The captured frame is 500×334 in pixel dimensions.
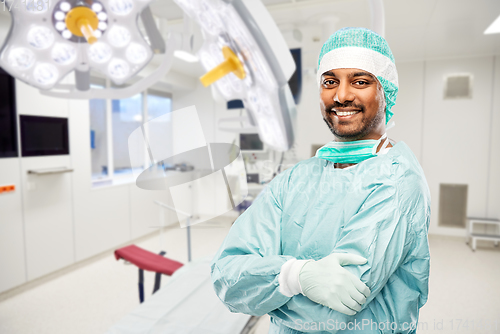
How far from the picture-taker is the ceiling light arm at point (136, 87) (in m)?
1.02

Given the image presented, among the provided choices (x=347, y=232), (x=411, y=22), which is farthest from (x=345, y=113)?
(x=411, y=22)

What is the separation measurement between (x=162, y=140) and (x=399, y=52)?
3.54 ft

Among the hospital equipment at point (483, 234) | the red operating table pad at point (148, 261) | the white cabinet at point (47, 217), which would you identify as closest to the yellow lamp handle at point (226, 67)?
the red operating table pad at point (148, 261)

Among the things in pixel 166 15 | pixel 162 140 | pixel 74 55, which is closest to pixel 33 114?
pixel 74 55

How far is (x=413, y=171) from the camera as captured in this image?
635mm

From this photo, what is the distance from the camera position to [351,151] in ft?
2.34

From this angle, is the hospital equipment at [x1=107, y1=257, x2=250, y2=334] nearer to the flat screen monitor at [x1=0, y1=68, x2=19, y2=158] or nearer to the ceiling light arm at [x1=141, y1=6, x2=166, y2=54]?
the ceiling light arm at [x1=141, y1=6, x2=166, y2=54]

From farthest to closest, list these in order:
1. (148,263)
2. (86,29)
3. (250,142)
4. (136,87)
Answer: (148,263) → (250,142) → (136,87) → (86,29)

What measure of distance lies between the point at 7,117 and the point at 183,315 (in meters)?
2.31

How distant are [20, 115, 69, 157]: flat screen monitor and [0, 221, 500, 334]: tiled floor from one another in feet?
4.21

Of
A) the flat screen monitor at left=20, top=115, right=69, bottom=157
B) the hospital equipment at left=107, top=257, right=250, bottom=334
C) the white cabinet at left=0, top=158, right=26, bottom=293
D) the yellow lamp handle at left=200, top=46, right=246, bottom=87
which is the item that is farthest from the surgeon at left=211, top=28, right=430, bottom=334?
the flat screen monitor at left=20, top=115, right=69, bottom=157

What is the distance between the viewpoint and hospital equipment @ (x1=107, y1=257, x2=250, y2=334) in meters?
1.46

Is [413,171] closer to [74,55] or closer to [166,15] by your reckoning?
[166,15]

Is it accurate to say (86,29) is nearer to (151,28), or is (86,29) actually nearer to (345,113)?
(151,28)
